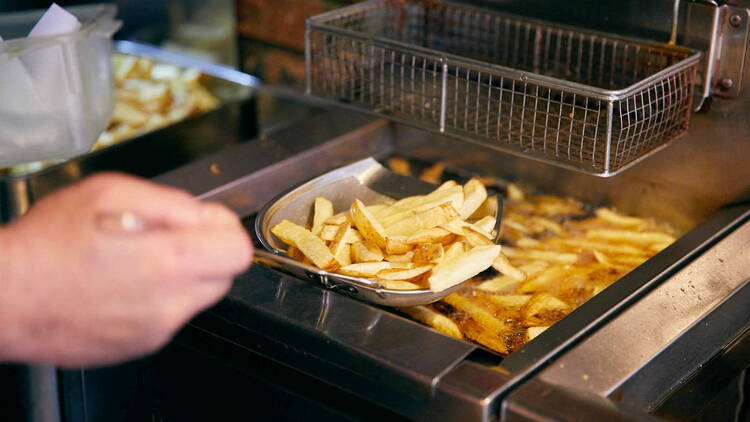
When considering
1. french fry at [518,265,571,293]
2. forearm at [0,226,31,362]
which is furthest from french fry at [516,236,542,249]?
forearm at [0,226,31,362]

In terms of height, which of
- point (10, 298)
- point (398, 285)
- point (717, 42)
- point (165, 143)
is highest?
point (717, 42)

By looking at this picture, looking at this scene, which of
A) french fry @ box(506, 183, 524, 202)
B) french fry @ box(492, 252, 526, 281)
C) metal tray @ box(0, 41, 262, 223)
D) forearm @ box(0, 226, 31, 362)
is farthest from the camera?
metal tray @ box(0, 41, 262, 223)

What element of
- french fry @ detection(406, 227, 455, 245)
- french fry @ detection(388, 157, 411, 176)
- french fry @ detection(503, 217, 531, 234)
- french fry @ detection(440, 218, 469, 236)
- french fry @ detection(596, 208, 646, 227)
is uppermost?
french fry @ detection(440, 218, 469, 236)

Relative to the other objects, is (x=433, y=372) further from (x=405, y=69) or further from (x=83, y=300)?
(x=405, y=69)

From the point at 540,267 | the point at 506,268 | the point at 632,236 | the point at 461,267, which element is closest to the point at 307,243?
the point at 461,267

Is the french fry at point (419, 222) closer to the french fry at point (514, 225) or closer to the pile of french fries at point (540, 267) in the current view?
the pile of french fries at point (540, 267)

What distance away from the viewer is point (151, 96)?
2.86 m

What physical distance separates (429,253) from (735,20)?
818 mm

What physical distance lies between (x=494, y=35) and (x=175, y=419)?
1196 millimetres

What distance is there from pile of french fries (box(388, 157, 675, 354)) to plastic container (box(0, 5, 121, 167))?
2.58 ft

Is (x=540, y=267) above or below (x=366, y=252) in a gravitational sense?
below

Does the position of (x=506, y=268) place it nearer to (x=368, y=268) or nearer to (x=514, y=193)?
(x=368, y=268)

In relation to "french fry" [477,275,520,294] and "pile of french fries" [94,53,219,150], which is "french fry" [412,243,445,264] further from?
"pile of french fries" [94,53,219,150]

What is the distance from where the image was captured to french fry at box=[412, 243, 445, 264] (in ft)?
4.92
